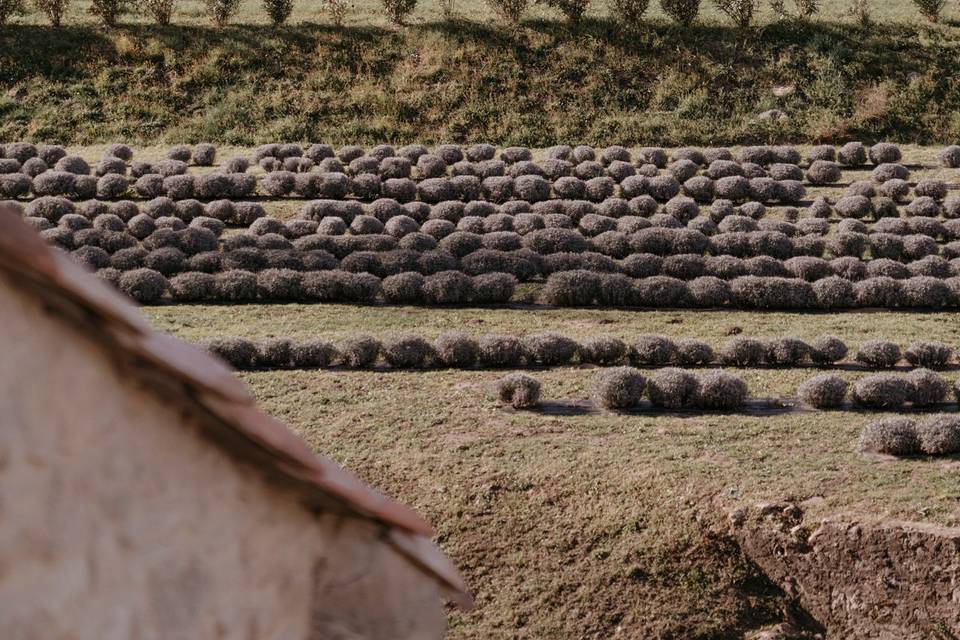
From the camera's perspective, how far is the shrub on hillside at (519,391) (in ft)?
52.4

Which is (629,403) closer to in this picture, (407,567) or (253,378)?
(253,378)

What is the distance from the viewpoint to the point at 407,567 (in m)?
2.89

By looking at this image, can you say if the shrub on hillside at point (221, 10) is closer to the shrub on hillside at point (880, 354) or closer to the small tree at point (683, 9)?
the small tree at point (683, 9)

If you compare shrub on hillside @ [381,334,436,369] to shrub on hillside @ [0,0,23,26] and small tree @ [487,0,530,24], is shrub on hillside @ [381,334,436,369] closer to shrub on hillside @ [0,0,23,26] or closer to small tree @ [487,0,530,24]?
small tree @ [487,0,530,24]

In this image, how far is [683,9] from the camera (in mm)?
39812

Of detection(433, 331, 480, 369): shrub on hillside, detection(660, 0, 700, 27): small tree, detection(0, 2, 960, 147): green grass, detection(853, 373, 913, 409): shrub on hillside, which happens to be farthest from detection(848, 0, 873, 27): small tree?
detection(433, 331, 480, 369): shrub on hillside

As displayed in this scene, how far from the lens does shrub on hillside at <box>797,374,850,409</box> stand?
16031 mm

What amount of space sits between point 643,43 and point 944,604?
99.0 ft

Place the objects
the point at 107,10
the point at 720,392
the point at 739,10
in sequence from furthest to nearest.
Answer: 1. the point at 107,10
2. the point at 739,10
3. the point at 720,392

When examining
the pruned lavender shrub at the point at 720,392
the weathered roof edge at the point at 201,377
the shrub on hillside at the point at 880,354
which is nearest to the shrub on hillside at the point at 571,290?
the shrub on hillside at the point at 880,354

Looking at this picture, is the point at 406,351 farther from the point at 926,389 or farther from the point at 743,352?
the point at 926,389

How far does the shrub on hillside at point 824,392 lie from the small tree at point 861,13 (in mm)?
27877

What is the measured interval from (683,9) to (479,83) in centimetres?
857

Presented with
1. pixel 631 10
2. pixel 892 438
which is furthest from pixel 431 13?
pixel 892 438
